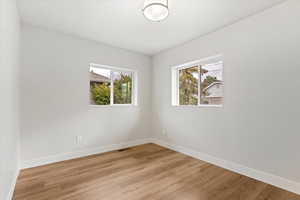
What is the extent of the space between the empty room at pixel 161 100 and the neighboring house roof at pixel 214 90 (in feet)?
0.06

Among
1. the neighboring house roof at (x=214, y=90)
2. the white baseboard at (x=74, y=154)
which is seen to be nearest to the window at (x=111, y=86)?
the white baseboard at (x=74, y=154)

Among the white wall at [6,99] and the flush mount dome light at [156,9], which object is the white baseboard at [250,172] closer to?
the flush mount dome light at [156,9]

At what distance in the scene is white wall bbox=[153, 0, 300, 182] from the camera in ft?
5.64

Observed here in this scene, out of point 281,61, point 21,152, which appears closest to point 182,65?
point 281,61

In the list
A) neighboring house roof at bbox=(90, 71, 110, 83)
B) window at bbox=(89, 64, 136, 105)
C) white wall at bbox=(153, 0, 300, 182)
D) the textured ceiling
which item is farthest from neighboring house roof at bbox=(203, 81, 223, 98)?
neighboring house roof at bbox=(90, 71, 110, 83)

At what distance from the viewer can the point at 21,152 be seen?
2.24 m

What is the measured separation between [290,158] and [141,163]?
205 centimetres

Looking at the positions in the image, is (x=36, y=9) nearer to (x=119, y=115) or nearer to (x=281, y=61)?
(x=119, y=115)

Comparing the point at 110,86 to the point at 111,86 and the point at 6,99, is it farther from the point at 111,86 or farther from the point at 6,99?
the point at 6,99

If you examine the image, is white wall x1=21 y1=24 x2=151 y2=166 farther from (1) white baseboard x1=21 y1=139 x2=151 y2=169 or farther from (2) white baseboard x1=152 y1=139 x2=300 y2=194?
(2) white baseboard x1=152 y1=139 x2=300 y2=194

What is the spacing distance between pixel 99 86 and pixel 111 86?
277 mm

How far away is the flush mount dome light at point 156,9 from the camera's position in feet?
5.62

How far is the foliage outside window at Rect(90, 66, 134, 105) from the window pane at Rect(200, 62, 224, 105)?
1.72 metres

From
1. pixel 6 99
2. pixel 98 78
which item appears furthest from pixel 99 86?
pixel 6 99
